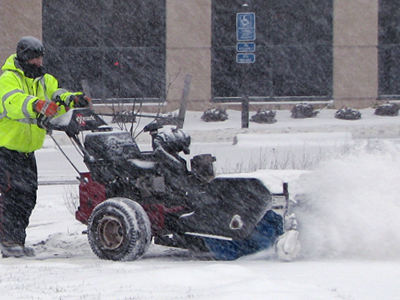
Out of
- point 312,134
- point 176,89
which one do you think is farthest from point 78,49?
point 312,134

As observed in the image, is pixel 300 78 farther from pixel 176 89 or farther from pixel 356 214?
pixel 356 214

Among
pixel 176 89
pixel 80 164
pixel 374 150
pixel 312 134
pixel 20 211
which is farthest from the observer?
pixel 176 89

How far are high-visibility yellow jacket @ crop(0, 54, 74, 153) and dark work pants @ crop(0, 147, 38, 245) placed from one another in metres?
0.10

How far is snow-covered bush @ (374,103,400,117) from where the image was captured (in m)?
20.9

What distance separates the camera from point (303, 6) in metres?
23.0

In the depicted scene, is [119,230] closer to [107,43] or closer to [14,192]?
[14,192]

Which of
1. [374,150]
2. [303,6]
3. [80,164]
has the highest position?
[303,6]

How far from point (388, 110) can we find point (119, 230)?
16.9 metres

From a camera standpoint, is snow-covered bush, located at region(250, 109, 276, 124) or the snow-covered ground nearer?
the snow-covered ground

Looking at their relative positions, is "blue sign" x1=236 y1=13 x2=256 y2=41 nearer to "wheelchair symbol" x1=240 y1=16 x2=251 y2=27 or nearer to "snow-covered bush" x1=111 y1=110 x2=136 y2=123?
"wheelchair symbol" x1=240 y1=16 x2=251 y2=27

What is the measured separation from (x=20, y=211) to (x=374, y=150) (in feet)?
9.21

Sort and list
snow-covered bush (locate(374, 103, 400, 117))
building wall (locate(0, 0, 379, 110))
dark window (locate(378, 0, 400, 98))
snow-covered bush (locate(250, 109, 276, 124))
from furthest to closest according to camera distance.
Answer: dark window (locate(378, 0, 400, 98)) → building wall (locate(0, 0, 379, 110)) → snow-covered bush (locate(374, 103, 400, 117)) → snow-covered bush (locate(250, 109, 276, 124))

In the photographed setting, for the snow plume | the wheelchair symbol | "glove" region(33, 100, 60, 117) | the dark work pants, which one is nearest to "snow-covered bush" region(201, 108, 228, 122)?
the wheelchair symbol

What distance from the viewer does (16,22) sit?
22219 millimetres
